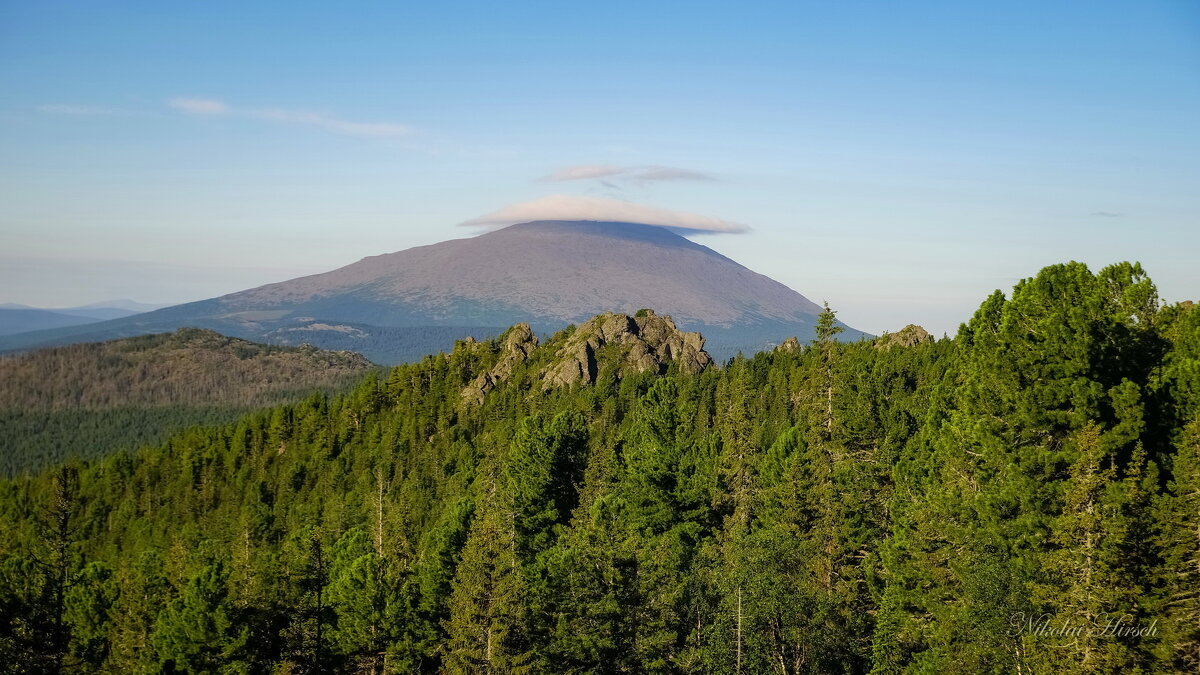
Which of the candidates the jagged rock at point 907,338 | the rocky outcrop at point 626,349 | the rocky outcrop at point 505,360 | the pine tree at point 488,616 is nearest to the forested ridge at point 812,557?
the pine tree at point 488,616

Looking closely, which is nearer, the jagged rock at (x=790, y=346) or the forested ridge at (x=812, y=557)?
the forested ridge at (x=812, y=557)

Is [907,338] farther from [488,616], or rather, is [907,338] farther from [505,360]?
[488,616]

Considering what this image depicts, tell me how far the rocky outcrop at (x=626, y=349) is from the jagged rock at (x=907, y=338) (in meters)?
34.9

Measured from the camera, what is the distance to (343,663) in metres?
46.0

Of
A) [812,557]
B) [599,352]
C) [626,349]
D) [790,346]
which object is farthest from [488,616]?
[790,346]

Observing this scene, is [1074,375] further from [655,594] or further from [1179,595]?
[655,594]

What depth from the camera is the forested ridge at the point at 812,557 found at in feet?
93.0

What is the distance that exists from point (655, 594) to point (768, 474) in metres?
19.9

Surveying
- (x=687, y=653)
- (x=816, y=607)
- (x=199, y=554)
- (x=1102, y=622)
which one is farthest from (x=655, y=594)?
(x=199, y=554)

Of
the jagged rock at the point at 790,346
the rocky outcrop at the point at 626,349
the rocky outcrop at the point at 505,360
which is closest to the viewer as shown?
the jagged rock at the point at 790,346

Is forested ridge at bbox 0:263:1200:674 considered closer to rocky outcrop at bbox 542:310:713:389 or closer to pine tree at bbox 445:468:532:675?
pine tree at bbox 445:468:532:675

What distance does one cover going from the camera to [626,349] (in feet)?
545

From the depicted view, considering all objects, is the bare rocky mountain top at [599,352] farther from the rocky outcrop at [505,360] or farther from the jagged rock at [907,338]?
the jagged rock at [907,338]

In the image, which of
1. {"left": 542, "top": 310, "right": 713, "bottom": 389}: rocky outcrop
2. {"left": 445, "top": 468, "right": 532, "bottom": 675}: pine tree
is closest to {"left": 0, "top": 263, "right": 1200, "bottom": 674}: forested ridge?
{"left": 445, "top": 468, "right": 532, "bottom": 675}: pine tree
